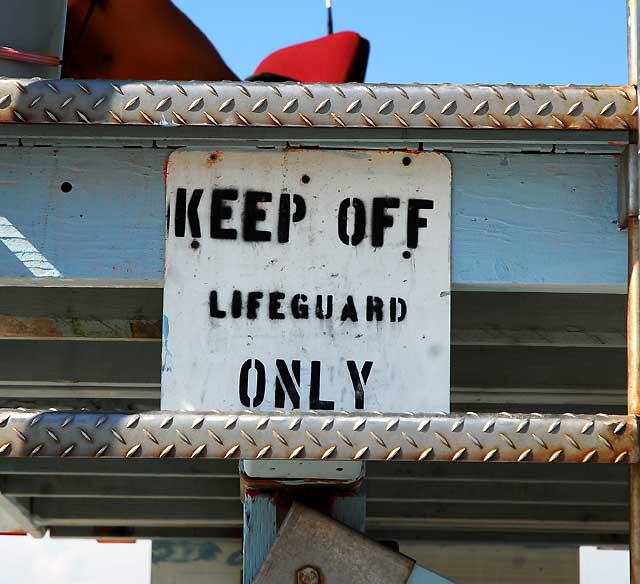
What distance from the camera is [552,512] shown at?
7.90 metres

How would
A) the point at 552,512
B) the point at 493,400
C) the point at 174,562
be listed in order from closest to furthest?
the point at 493,400
the point at 552,512
the point at 174,562

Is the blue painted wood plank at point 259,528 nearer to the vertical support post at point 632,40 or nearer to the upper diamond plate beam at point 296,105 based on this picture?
the upper diamond plate beam at point 296,105

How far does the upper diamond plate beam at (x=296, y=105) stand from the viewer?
2859 mm

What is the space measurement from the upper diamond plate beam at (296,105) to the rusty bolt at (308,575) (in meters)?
1.21

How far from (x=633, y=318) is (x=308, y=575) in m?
1.11

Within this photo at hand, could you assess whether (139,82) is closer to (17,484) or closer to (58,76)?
(58,76)

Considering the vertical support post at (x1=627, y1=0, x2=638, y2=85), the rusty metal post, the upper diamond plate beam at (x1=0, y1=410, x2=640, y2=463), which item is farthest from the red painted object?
the upper diamond plate beam at (x1=0, y1=410, x2=640, y2=463)

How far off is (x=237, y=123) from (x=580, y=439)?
1.14m

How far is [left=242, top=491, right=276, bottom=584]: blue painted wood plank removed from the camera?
3.45 metres

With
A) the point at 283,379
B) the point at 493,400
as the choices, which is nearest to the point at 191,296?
the point at 283,379

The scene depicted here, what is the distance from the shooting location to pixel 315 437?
2.75 meters

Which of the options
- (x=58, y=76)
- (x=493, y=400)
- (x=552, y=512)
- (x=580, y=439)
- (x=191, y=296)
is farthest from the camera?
(x=552, y=512)

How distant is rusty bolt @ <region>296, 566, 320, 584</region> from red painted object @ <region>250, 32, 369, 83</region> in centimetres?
211

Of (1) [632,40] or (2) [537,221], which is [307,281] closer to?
(2) [537,221]
